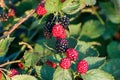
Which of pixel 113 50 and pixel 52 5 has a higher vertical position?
pixel 52 5

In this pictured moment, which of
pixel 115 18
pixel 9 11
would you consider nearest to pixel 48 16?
pixel 9 11

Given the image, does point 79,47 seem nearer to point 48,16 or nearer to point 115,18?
point 48,16

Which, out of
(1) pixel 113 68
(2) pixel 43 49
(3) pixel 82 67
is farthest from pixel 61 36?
(1) pixel 113 68

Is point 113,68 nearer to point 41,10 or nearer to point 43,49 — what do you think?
point 43,49

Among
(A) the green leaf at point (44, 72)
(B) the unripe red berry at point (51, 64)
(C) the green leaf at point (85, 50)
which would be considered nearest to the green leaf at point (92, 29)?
(C) the green leaf at point (85, 50)

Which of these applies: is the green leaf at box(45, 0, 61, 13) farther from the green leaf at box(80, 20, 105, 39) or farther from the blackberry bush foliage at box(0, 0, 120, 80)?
the green leaf at box(80, 20, 105, 39)
